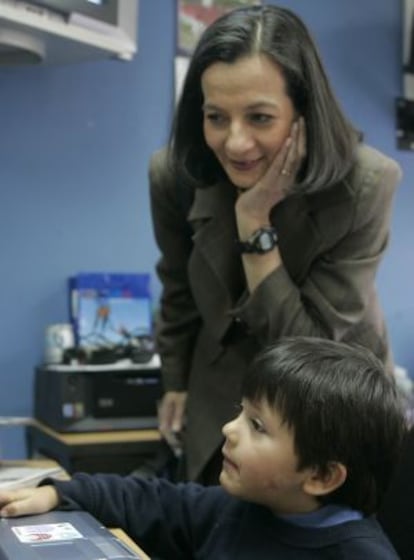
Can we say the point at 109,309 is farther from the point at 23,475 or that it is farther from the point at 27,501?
the point at 27,501

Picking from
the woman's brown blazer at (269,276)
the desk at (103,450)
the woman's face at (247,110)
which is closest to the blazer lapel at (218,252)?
the woman's brown blazer at (269,276)

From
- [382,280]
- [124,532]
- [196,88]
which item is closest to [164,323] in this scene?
[196,88]

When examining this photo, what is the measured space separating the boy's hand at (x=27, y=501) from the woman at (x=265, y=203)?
53 centimetres

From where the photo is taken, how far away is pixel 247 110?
1433mm

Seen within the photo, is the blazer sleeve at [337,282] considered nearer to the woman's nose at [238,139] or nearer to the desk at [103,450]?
the woman's nose at [238,139]

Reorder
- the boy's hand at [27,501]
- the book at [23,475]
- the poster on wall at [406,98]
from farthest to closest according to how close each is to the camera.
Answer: the poster on wall at [406,98] → the book at [23,475] → the boy's hand at [27,501]

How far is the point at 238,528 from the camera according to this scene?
1124 millimetres

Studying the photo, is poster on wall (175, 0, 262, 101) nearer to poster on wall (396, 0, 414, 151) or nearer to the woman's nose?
poster on wall (396, 0, 414, 151)

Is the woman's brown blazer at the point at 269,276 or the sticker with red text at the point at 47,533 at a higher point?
the woman's brown blazer at the point at 269,276

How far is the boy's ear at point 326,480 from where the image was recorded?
1050mm

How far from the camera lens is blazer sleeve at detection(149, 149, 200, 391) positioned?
1.72 meters

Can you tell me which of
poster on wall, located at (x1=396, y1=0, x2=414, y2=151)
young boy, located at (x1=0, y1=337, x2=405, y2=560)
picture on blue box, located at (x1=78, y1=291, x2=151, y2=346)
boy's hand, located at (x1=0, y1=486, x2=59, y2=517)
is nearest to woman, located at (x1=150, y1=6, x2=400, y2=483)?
young boy, located at (x1=0, y1=337, x2=405, y2=560)

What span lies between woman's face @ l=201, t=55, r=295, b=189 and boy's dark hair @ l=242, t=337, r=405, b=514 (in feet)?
1.62

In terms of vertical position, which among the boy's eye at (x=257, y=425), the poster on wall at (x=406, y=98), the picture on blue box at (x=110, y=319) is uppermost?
the poster on wall at (x=406, y=98)
